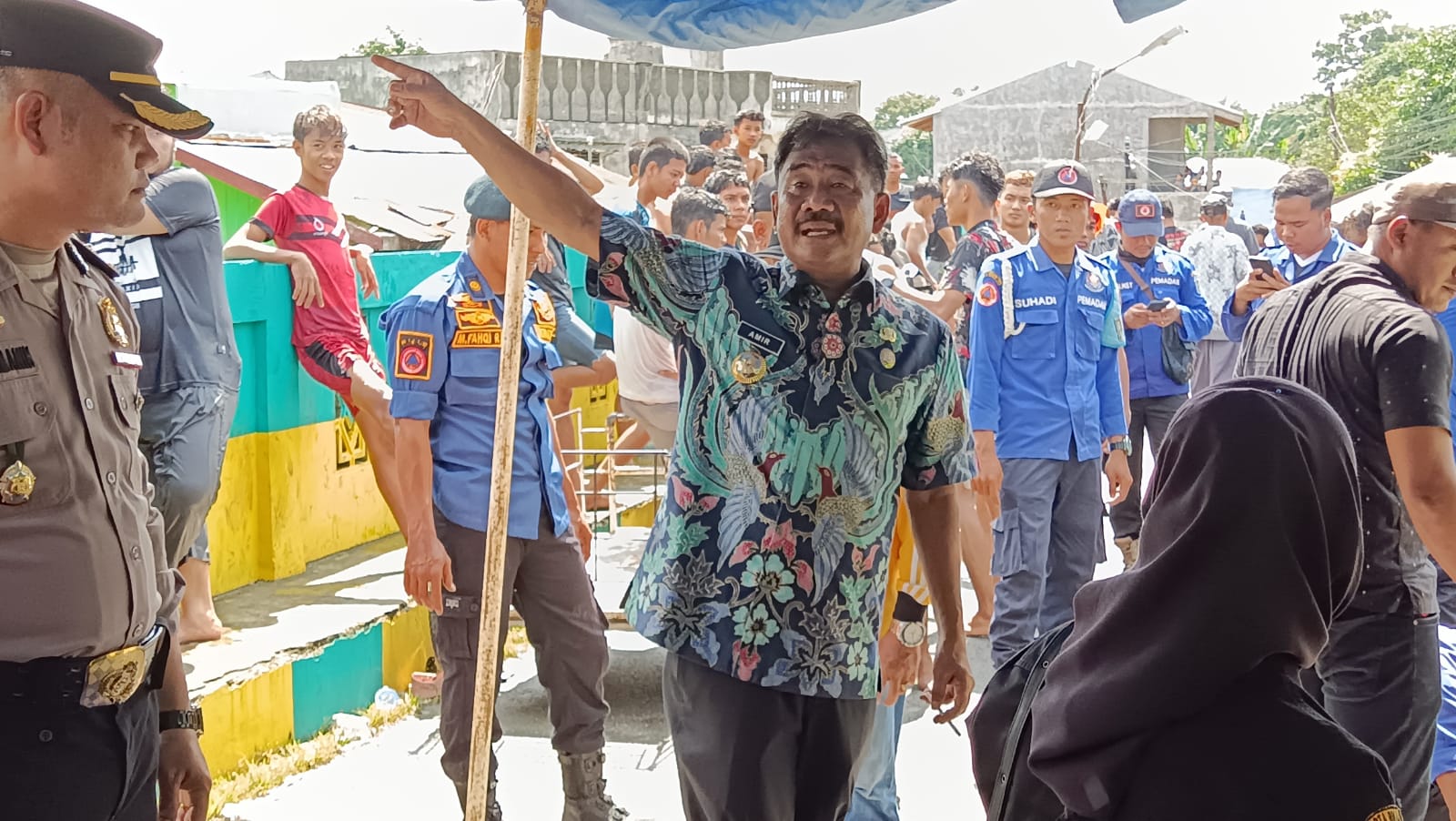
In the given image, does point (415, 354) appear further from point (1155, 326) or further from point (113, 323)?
point (1155, 326)

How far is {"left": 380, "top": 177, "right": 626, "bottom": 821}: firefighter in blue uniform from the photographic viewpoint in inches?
176

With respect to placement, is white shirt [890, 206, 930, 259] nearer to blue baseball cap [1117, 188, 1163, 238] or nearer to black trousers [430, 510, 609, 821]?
blue baseball cap [1117, 188, 1163, 238]

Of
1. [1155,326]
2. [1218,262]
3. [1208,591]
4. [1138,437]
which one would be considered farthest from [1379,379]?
[1218,262]

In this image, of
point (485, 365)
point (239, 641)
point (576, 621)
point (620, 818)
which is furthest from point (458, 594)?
point (239, 641)

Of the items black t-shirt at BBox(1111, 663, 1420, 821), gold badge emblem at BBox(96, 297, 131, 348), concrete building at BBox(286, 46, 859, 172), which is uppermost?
concrete building at BBox(286, 46, 859, 172)

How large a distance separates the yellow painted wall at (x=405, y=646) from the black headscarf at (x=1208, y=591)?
466 centimetres

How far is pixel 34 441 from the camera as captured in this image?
7.49ft

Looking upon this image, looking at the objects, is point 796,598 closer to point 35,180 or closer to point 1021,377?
point 35,180

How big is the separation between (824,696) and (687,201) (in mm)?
4242

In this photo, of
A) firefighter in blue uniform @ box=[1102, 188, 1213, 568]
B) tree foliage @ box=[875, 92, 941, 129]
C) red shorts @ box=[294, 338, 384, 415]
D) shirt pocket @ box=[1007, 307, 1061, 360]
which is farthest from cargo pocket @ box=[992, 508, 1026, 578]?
tree foliage @ box=[875, 92, 941, 129]

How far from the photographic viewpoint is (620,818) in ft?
16.2

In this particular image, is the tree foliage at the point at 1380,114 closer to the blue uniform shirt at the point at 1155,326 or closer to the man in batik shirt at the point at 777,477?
the blue uniform shirt at the point at 1155,326

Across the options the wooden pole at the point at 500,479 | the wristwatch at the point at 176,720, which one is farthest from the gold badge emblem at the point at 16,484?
the wooden pole at the point at 500,479

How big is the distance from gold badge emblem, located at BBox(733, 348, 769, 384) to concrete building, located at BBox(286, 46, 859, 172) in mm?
Answer: 26380
